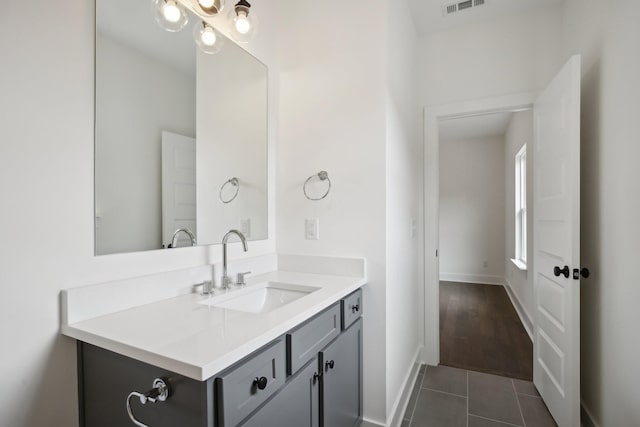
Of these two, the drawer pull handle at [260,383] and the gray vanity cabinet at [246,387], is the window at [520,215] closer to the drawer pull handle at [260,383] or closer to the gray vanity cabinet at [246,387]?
the gray vanity cabinet at [246,387]

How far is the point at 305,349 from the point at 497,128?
5.20 meters

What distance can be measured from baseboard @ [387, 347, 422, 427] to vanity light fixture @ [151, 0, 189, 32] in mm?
2129

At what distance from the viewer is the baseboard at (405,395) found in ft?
5.97

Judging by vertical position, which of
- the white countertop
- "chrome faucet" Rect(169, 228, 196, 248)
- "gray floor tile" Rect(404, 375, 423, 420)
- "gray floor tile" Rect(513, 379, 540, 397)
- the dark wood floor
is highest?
"chrome faucet" Rect(169, 228, 196, 248)

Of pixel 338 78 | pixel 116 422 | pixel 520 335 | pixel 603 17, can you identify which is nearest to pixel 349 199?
pixel 338 78

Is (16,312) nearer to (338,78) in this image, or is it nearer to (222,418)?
(222,418)

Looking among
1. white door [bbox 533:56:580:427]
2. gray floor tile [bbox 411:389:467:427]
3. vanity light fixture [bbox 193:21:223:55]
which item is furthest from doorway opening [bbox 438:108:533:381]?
vanity light fixture [bbox 193:21:223:55]

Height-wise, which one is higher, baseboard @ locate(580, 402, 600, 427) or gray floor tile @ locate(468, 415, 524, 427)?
baseboard @ locate(580, 402, 600, 427)

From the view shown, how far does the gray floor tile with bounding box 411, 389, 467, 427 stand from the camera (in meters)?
1.88

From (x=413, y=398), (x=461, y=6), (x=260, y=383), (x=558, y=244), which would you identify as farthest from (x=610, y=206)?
(x=260, y=383)

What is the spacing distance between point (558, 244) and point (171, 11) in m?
2.27

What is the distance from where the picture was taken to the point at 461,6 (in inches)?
93.2

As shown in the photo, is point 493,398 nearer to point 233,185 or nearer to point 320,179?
point 320,179

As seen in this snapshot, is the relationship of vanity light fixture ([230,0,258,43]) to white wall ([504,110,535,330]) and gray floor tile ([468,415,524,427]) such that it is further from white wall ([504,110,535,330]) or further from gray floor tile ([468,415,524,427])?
white wall ([504,110,535,330])
